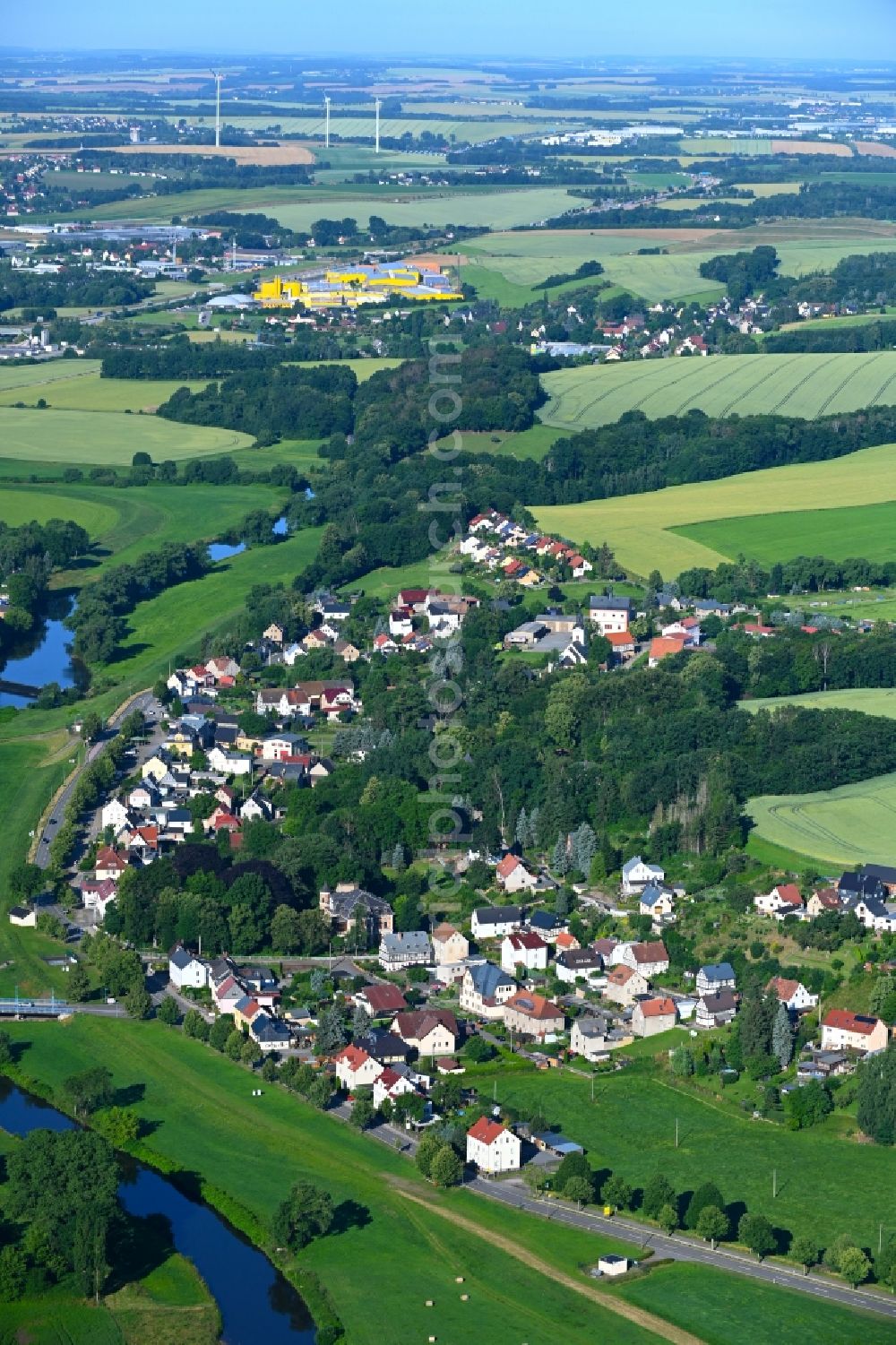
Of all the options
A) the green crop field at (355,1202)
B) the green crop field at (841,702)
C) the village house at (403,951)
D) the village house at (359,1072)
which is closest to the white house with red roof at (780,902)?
the village house at (403,951)

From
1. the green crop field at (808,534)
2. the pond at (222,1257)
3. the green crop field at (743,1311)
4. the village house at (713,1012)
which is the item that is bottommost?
the pond at (222,1257)

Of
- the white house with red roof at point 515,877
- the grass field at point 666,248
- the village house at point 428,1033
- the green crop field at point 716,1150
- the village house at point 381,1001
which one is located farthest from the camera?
the grass field at point 666,248

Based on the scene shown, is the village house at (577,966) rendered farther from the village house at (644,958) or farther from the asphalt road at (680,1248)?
the asphalt road at (680,1248)

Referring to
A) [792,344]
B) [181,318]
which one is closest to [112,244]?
[181,318]

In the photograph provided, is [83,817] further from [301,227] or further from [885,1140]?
[301,227]

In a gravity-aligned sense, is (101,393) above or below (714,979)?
below

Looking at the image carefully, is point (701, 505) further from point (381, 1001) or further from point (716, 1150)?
point (716, 1150)

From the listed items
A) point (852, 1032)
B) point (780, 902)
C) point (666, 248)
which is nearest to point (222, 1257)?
point (852, 1032)
